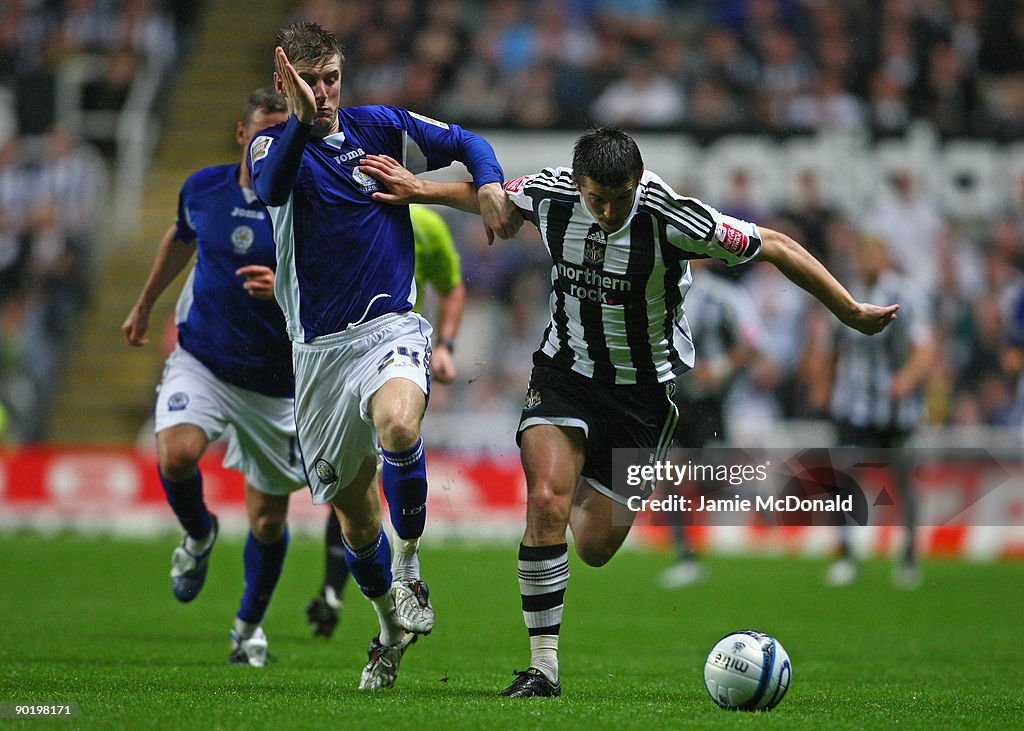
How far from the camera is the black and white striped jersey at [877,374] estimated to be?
1288 centimetres

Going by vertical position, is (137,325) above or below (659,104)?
below

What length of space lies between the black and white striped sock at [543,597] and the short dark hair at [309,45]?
215cm

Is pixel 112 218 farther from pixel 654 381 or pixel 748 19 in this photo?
pixel 654 381

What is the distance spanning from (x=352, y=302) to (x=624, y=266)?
3.74 feet

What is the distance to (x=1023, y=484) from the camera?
15.2 m

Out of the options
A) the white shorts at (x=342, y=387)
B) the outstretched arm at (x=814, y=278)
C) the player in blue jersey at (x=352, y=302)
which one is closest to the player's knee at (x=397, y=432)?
the player in blue jersey at (x=352, y=302)

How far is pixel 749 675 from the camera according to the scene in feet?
18.2

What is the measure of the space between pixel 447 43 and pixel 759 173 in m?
4.67

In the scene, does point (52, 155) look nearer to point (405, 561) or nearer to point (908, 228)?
point (908, 228)

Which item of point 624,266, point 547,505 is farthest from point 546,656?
point 624,266

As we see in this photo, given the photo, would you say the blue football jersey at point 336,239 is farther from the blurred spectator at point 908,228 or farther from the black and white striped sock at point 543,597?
the blurred spectator at point 908,228

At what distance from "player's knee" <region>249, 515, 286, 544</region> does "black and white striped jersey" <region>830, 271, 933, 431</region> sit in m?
6.76

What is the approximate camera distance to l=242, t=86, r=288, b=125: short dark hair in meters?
7.40

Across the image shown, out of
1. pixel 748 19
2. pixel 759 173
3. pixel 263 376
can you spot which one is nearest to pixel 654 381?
pixel 263 376
